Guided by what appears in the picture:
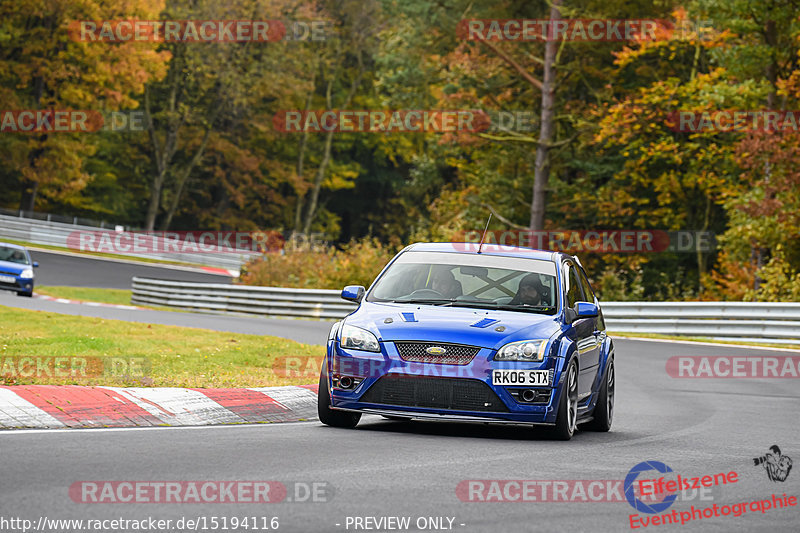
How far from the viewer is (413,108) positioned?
5088cm

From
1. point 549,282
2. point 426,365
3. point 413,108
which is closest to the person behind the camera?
point 426,365

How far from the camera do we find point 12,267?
113 feet

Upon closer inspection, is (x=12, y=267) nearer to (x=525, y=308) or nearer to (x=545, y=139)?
(x=545, y=139)

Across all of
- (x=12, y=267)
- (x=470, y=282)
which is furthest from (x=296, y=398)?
(x=12, y=267)

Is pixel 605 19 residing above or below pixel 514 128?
above

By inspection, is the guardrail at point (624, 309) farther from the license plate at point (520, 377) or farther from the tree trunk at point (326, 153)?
the tree trunk at point (326, 153)

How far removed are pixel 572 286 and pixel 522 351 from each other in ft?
6.48

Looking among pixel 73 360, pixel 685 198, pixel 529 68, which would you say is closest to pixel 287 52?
pixel 529 68

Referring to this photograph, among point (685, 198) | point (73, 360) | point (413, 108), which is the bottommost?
point (73, 360)

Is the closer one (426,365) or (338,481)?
(338,481)

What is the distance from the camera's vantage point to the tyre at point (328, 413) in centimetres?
1031

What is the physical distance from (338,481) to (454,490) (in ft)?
2.34

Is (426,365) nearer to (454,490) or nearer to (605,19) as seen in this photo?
(454,490)

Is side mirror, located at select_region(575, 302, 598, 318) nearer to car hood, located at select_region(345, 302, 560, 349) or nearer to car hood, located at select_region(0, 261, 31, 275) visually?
car hood, located at select_region(345, 302, 560, 349)
